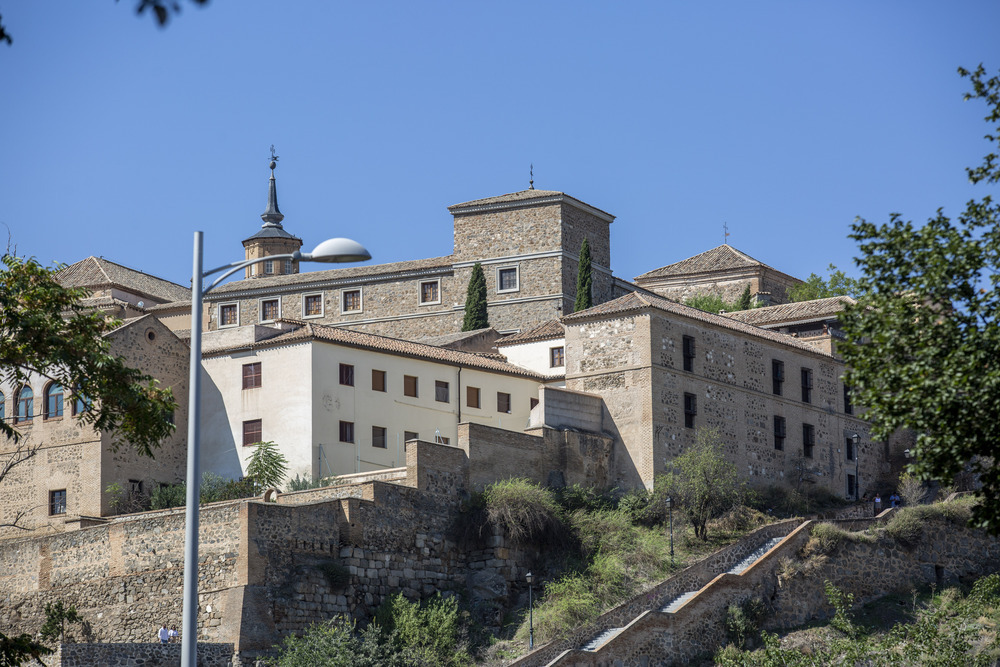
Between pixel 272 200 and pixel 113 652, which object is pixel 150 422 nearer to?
pixel 113 652

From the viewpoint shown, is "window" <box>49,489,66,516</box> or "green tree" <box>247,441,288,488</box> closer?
"green tree" <box>247,441,288,488</box>

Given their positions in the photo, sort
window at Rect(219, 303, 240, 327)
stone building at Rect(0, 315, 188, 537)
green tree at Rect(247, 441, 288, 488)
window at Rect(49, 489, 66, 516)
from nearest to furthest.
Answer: green tree at Rect(247, 441, 288, 488), stone building at Rect(0, 315, 188, 537), window at Rect(49, 489, 66, 516), window at Rect(219, 303, 240, 327)

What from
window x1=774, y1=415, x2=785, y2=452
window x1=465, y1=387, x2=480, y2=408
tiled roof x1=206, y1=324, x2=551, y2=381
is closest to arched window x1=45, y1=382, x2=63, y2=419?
tiled roof x1=206, y1=324, x2=551, y2=381

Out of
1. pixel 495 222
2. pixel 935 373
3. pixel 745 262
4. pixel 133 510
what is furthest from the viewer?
pixel 745 262

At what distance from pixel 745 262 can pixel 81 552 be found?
4720 centimetres

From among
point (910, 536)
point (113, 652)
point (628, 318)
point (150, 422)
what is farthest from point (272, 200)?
point (150, 422)

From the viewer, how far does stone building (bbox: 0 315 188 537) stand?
4753 centimetres

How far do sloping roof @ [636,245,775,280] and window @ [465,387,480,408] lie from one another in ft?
108

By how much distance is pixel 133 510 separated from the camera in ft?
157

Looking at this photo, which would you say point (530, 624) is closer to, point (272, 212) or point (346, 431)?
point (346, 431)

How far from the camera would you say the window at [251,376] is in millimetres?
49594

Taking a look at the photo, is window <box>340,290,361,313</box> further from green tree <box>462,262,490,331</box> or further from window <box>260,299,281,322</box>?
green tree <box>462,262,490,331</box>

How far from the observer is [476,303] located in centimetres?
6781

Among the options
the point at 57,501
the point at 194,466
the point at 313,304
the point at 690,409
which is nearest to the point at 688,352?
the point at 690,409
